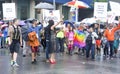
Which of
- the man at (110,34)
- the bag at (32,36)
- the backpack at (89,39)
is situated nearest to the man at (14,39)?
the bag at (32,36)

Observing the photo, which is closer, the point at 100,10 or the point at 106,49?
the point at 106,49

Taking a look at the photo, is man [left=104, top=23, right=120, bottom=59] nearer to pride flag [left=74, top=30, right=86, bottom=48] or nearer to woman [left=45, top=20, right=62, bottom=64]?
pride flag [left=74, top=30, right=86, bottom=48]

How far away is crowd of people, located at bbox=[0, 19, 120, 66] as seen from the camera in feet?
52.7

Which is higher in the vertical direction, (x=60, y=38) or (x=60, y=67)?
(x=60, y=38)

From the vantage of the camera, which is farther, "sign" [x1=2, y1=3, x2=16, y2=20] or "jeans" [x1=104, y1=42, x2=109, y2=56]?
"sign" [x1=2, y1=3, x2=16, y2=20]

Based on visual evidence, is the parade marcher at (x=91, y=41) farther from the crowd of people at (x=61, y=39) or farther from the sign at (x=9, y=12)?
the sign at (x=9, y=12)

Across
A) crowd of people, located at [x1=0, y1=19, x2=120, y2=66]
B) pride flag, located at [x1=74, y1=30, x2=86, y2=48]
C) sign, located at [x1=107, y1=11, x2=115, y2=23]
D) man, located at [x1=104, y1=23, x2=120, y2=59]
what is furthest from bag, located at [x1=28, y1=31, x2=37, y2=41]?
sign, located at [x1=107, y1=11, x2=115, y2=23]

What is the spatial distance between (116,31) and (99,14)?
4.12 ft

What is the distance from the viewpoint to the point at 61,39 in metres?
22.2

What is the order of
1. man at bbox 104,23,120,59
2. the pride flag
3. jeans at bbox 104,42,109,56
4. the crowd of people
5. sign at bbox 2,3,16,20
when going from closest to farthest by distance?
1. the crowd of people
2. man at bbox 104,23,120,59
3. jeans at bbox 104,42,109,56
4. sign at bbox 2,3,16,20
5. the pride flag

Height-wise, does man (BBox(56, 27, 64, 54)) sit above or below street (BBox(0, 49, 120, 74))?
above

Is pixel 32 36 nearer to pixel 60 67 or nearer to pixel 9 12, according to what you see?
pixel 60 67

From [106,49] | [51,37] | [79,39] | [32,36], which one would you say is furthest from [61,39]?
[32,36]

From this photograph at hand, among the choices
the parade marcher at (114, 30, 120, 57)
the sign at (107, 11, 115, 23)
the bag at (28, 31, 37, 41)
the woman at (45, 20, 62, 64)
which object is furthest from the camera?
the sign at (107, 11, 115, 23)
